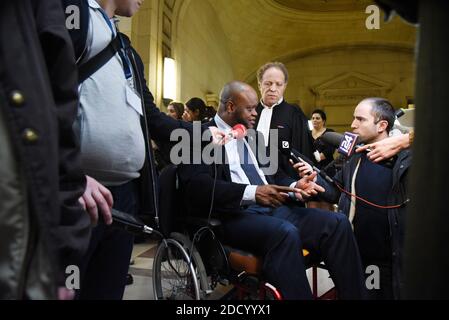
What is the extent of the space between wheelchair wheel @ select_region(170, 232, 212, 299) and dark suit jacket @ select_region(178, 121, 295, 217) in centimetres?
15

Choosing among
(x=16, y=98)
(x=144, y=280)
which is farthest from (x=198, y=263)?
(x=16, y=98)

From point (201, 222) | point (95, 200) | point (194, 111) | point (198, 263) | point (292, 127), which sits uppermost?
point (194, 111)

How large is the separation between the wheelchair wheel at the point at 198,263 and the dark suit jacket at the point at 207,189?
0.15m

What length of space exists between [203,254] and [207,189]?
0.35 metres

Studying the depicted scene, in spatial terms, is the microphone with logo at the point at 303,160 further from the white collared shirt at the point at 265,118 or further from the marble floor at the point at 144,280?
the white collared shirt at the point at 265,118

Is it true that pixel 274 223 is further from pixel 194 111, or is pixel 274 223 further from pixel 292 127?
pixel 194 111

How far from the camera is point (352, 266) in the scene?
68.9 inches

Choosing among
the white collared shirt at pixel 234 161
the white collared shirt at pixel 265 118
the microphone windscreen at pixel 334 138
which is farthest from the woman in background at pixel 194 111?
the microphone windscreen at pixel 334 138

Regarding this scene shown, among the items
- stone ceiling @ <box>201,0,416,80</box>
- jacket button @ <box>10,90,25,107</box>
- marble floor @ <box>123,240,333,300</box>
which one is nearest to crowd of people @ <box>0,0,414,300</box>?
jacket button @ <box>10,90,25,107</box>

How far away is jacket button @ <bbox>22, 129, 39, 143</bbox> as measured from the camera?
0.60 m

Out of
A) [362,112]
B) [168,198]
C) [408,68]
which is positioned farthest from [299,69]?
[168,198]

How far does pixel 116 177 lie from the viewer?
46.5 inches

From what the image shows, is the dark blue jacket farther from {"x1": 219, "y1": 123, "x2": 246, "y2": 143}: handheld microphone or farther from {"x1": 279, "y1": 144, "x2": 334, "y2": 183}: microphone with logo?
{"x1": 219, "y1": 123, "x2": 246, "y2": 143}: handheld microphone
